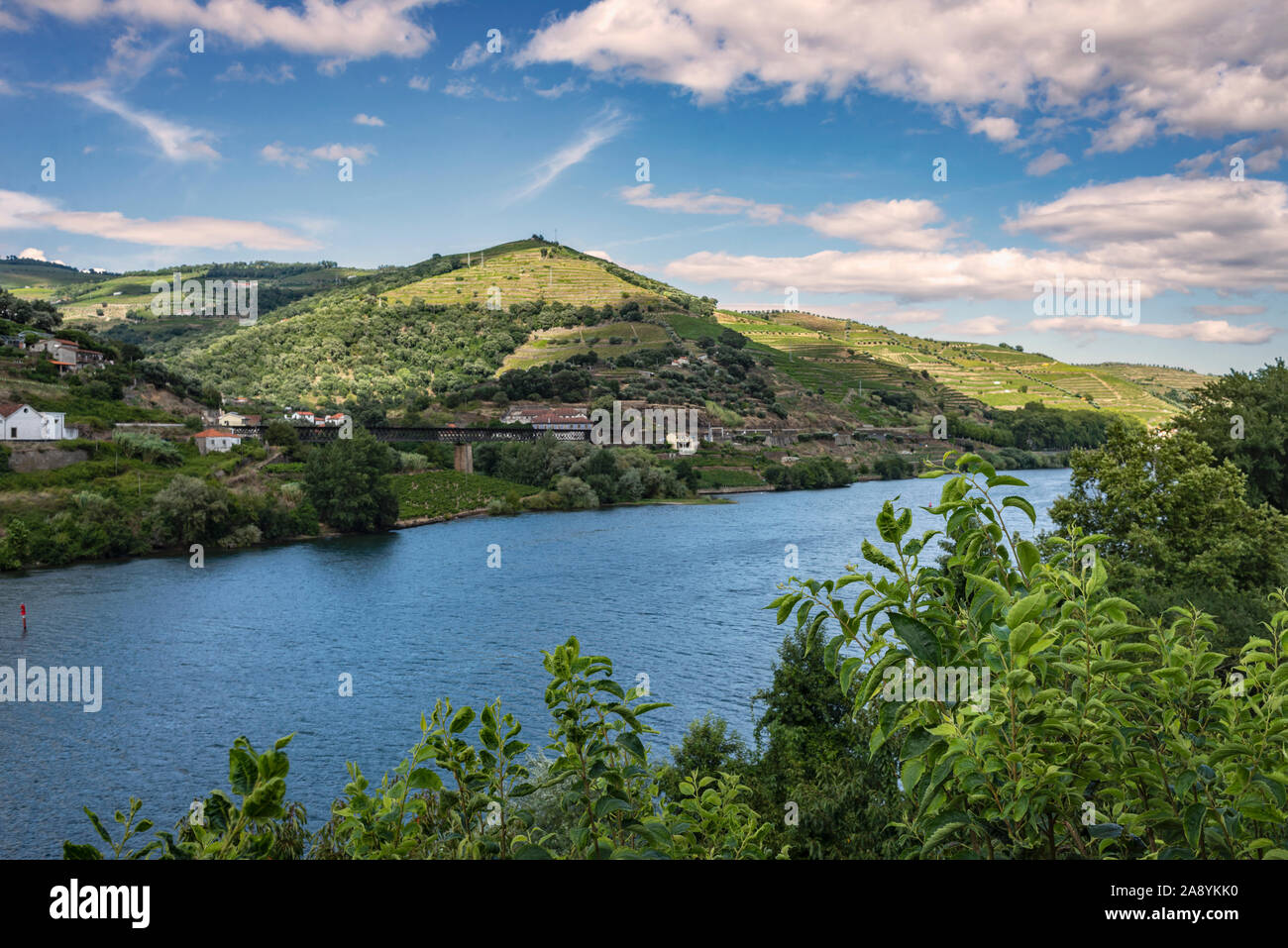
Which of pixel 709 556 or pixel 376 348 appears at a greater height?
pixel 376 348

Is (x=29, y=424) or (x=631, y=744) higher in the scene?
(x=29, y=424)

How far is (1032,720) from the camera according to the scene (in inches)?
74.6

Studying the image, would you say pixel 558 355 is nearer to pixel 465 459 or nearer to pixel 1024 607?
pixel 465 459

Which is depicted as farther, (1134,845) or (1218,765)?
(1134,845)

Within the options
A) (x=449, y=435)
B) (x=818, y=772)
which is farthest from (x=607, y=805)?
(x=449, y=435)

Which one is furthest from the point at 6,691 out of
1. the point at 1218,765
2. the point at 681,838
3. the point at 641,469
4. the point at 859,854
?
the point at 641,469

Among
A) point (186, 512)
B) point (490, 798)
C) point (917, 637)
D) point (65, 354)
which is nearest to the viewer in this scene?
point (917, 637)

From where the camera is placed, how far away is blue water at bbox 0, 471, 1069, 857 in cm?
2022

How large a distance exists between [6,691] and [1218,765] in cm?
3270

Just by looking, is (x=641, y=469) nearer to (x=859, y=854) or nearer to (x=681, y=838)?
(x=859, y=854)

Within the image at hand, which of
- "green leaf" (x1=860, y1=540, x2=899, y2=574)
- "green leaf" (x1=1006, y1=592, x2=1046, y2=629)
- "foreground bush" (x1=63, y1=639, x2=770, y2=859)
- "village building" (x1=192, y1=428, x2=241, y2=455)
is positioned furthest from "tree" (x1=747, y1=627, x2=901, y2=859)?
"village building" (x1=192, y1=428, x2=241, y2=455)

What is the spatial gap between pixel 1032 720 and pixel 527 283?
162 m

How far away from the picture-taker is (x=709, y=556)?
46.1m
